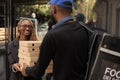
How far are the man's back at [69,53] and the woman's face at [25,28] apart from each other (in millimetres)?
2058

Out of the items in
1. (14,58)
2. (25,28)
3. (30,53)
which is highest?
(25,28)

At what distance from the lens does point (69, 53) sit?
12.3 feet

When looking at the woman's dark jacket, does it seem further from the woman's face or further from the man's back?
the man's back

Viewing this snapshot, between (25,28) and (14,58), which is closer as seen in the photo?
(14,58)

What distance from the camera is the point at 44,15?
8992mm

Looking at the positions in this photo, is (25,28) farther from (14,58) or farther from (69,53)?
(69,53)

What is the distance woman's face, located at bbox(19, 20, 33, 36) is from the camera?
5.82 metres

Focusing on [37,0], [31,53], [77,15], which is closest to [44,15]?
[37,0]

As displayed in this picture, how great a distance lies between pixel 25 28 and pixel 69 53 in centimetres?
218

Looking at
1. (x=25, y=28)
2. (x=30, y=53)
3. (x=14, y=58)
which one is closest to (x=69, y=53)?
(x=30, y=53)

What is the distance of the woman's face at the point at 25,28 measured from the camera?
5816 millimetres

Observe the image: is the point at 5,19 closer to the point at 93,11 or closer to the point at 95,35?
the point at 93,11

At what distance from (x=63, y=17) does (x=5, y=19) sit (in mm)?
5413

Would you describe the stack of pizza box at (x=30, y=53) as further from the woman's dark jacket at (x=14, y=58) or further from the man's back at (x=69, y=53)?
the man's back at (x=69, y=53)
